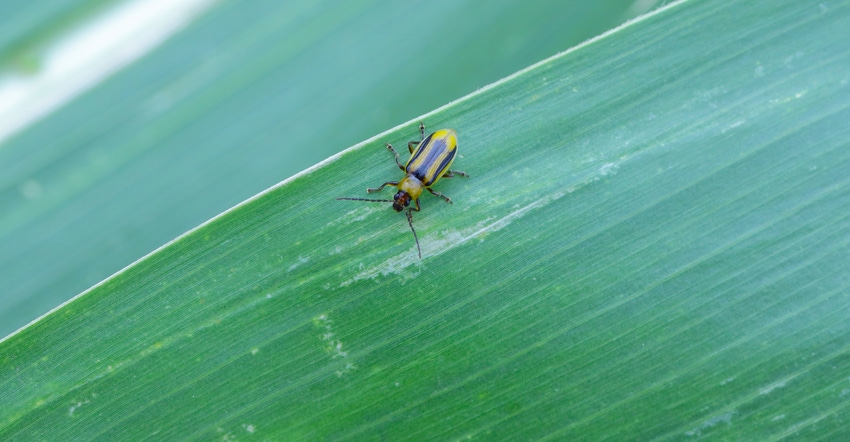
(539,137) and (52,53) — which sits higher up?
(52,53)

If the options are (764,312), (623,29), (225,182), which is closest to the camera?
(764,312)

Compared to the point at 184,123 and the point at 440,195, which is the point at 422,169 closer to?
the point at 440,195

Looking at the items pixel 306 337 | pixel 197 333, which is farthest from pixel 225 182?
pixel 306 337

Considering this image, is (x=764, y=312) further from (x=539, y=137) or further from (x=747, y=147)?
(x=539, y=137)

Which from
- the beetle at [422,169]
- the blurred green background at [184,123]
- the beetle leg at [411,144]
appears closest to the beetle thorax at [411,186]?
the beetle at [422,169]

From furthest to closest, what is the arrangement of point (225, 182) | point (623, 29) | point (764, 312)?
point (225, 182) → point (623, 29) → point (764, 312)

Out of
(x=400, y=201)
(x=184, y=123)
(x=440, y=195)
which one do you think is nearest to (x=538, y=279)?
(x=440, y=195)

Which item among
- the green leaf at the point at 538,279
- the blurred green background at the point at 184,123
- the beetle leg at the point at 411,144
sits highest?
the blurred green background at the point at 184,123

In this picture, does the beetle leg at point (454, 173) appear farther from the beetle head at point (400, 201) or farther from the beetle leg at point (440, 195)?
the beetle head at point (400, 201)
